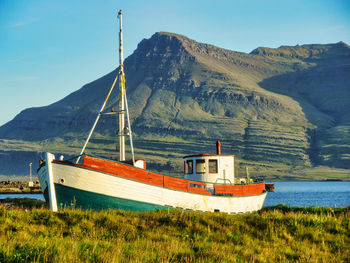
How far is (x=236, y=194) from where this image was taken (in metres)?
26.6

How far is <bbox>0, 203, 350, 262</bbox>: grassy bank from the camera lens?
9016 mm

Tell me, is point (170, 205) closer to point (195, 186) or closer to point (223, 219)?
point (195, 186)

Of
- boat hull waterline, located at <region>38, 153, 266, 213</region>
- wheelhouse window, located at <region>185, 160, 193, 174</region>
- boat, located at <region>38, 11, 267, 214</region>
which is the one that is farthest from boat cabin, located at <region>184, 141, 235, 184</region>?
boat hull waterline, located at <region>38, 153, 266, 213</region>

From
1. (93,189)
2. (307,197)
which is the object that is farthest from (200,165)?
(307,197)

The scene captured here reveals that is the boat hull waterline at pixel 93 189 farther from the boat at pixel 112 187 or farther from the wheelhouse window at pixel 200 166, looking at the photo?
the wheelhouse window at pixel 200 166

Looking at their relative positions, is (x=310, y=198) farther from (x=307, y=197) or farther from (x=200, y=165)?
(x=200, y=165)

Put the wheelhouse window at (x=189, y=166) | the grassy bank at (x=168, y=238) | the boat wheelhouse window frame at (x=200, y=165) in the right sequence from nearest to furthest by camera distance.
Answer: the grassy bank at (x=168, y=238) → the boat wheelhouse window frame at (x=200, y=165) → the wheelhouse window at (x=189, y=166)

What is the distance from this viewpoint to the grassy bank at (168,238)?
902 centimetres

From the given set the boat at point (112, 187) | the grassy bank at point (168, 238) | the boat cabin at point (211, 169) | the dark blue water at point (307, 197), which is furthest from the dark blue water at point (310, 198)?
the grassy bank at point (168, 238)

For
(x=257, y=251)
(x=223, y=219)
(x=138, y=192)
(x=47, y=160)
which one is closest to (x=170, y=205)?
(x=138, y=192)

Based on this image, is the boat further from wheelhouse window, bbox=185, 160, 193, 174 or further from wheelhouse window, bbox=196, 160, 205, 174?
wheelhouse window, bbox=185, 160, 193, 174

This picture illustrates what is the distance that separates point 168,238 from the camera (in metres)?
11.0

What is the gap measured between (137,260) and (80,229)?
3944 mm

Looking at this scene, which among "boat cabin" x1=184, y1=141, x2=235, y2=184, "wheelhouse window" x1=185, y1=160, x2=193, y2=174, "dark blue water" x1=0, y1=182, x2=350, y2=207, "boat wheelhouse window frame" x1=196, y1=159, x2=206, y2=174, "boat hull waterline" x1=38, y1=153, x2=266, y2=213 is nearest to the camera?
"boat hull waterline" x1=38, y1=153, x2=266, y2=213
